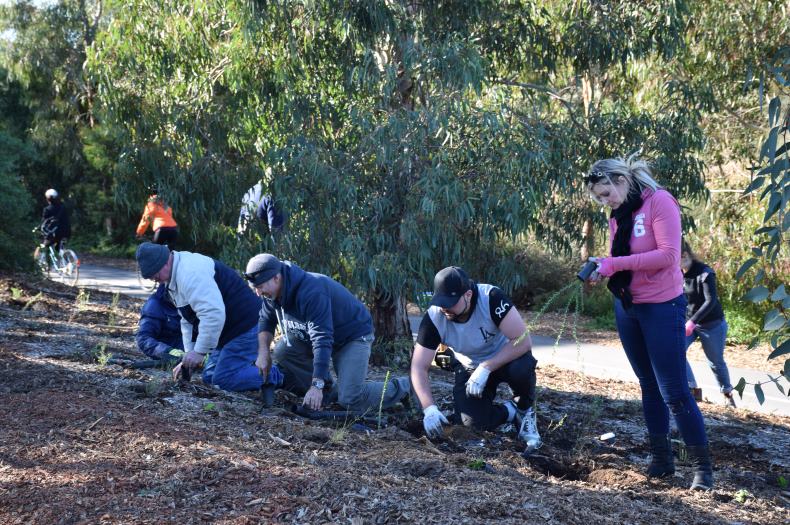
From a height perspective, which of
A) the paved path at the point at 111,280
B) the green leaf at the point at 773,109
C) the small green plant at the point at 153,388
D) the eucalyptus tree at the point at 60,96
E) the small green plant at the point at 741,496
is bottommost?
the paved path at the point at 111,280

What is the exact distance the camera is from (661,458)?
16.5ft

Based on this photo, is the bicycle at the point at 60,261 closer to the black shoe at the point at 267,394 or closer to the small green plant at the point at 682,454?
the black shoe at the point at 267,394

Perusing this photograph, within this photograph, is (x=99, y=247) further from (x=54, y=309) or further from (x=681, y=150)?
(x=681, y=150)

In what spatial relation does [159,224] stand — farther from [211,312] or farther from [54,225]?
[211,312]

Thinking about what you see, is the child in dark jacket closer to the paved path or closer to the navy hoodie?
the navy hoodie

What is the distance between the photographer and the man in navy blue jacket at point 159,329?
7133 mm

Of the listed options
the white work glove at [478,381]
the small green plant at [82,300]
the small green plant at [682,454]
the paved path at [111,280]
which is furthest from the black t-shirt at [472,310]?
the paved path at [111,280]

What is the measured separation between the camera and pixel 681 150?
358 inches

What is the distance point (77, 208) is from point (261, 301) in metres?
22.4

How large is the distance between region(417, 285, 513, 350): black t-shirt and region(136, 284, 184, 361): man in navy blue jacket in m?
2.39

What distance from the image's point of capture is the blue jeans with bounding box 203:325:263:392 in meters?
6.62

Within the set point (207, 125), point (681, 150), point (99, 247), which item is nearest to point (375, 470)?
point (207, 125)

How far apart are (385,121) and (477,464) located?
12.5 ft

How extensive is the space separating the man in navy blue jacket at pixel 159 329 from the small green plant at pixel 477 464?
3.05m
